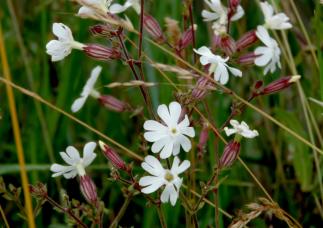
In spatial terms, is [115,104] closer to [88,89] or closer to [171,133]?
[88,89]

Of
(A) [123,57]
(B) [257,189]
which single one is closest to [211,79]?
(A) [123,57]

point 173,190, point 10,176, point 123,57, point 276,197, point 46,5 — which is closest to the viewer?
point 173,190

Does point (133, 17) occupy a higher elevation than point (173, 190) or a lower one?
higher

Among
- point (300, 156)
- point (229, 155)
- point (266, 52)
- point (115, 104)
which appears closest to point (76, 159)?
point (115, 104)

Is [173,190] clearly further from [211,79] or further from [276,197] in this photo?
[276,197]

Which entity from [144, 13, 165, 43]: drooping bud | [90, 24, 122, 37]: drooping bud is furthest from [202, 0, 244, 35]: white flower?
[90, 24, 122, 37]: drooping bud

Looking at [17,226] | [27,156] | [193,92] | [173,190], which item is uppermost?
[193,92]

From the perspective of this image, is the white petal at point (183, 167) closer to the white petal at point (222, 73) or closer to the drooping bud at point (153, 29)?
the white petal at point (222, 73)
